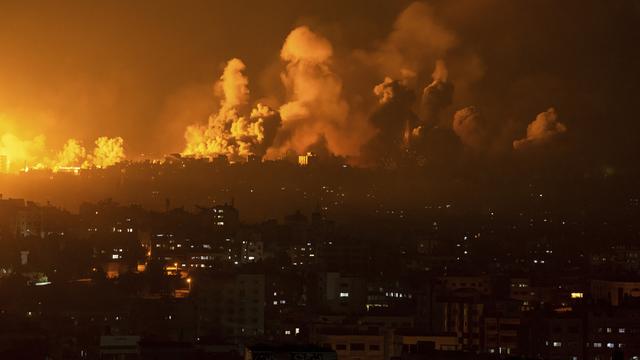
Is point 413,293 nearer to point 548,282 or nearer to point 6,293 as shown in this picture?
point 548,282

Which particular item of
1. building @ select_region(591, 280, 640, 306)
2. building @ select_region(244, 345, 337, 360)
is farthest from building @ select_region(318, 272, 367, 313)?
building @ select_region(244, 345, 337, 360)

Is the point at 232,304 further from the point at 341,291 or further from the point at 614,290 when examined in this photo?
the point at 614,290

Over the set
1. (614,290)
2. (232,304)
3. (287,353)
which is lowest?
(287,353)

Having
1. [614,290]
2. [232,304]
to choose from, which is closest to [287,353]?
[232,304]

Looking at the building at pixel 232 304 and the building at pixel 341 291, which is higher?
the building at pixel 341 291

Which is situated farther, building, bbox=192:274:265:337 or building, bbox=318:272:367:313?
building, bbox=318:272:367:313

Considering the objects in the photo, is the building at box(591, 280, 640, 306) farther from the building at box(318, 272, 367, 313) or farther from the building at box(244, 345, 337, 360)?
the building at box(244, 345, 337, 360)

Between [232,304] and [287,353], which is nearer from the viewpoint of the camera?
[287,353]

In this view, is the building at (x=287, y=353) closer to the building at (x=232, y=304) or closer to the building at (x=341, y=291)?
the building at (x=232, y=304)

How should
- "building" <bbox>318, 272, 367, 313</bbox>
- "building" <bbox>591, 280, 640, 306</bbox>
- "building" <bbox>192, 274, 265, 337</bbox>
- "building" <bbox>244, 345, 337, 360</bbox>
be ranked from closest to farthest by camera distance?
"building" <bbox>244, 345, 337, 360</bbox> → "building" <bbox>192, 274, 265, 337</bbox> → "building" <bbox>591, 280, 640, 306</bbox> → "building" <bbox>318, 272, 367, 313</bbox>

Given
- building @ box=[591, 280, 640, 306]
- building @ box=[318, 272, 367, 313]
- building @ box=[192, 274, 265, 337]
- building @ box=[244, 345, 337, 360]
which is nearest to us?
building @ box=[244, 345, 337, 360]

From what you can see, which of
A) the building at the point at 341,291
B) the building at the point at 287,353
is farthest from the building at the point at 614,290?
the building at the point at 287,353

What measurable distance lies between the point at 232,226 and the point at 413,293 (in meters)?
7.48

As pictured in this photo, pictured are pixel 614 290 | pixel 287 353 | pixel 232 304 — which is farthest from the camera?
pixel 614 290
